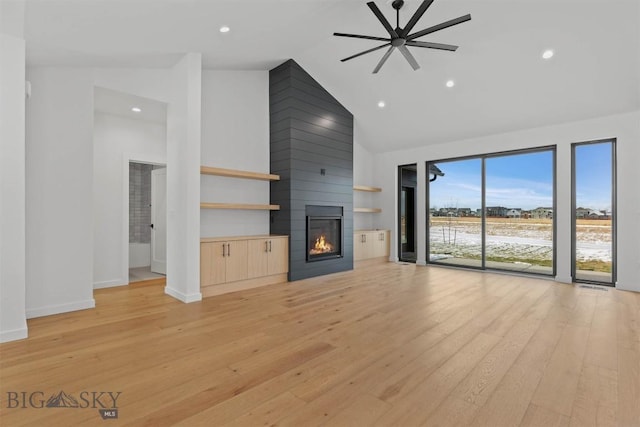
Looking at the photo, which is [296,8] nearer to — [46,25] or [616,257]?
[46,25]

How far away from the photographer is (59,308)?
11.2 ft

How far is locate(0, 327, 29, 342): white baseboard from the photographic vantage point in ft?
8.72

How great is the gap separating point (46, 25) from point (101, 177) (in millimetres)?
2310

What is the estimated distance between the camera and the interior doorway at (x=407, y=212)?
7512mm

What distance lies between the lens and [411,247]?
790 centimetres

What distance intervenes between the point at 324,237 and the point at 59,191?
392cm

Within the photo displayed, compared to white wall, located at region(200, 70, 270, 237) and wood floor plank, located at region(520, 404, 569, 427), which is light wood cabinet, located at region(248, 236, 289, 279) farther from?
wood floor plank, located at region(520, 404, 569, 427)

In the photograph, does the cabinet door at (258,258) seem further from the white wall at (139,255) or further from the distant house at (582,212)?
the distant house at (582,212)

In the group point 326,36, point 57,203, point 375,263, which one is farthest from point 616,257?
point 57,203

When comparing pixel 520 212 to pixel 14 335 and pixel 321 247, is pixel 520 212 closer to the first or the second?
pixel 321 247

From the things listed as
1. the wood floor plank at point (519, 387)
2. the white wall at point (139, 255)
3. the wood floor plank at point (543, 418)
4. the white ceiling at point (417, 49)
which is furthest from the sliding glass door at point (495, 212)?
the white wall at point (139, 255)

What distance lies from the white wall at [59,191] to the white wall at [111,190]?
3.68 feet

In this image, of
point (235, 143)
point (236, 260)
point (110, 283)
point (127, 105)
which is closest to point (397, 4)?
point (235, 143)

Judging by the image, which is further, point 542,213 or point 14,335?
point 542,213
